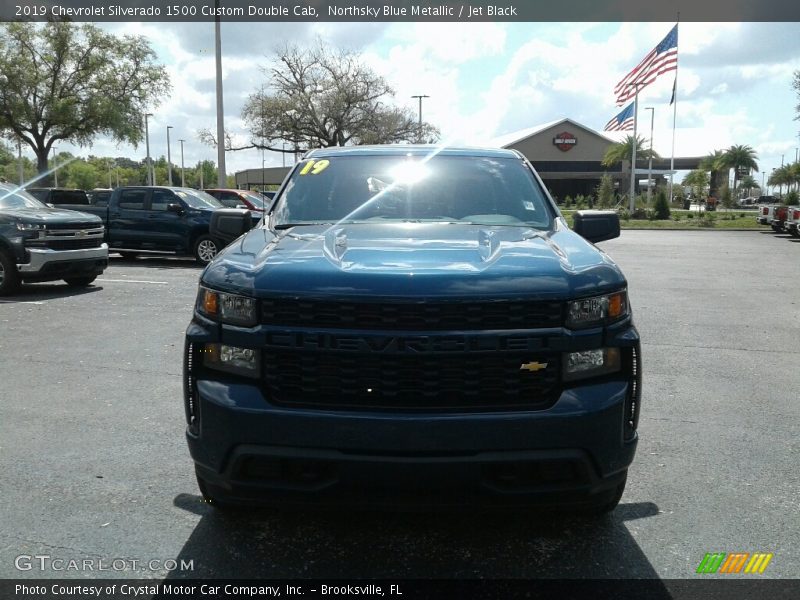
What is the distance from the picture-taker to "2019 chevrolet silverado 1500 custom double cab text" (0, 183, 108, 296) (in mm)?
11000

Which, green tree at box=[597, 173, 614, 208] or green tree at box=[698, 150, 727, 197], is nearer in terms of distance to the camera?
green tree at box=[597, 173, 614, 208]

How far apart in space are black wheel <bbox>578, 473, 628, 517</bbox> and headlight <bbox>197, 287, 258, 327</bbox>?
152 cm

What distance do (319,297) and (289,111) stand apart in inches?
1620

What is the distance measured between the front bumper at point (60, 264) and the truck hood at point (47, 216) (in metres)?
0.43

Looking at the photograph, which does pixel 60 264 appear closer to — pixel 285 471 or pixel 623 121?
pixel 285 471

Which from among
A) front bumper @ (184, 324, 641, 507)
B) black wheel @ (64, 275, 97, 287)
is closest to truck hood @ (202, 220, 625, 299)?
front bumper @ (184, 324, 641, 507)

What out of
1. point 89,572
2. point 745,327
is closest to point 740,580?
point 89,572

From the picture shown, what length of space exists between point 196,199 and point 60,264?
5456 mm

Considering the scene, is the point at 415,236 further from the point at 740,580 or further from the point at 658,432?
the point at 658,432

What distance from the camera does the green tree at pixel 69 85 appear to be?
1275 inches

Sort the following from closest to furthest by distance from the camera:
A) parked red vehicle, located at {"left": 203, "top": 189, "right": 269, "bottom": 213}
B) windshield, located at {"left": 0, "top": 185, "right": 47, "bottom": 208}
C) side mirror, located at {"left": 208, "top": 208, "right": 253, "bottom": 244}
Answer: side mirror, located at {"left": 208, "top": 208, "right": 253, "bottom": 244}, windshield, located at {"left": 0, "top": 185, "right": 47, "bottom": 208}, parked red vehicle, located at {"left": 203, "top": 189, "right": 269, "bottom": 213}

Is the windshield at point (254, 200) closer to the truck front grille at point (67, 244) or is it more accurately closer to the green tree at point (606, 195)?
the truck front grille at point (67, 244)

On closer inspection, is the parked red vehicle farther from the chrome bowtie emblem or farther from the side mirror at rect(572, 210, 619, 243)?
the chrome bowtie emblem

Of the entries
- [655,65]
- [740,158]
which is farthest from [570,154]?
[655,65]
